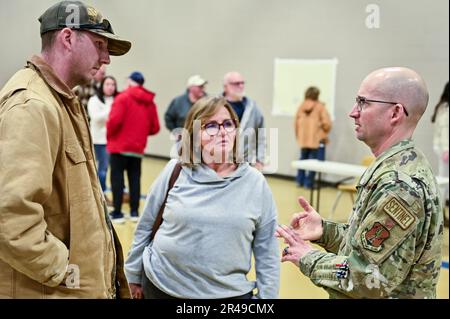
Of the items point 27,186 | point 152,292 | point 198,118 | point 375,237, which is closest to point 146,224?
point 152,292

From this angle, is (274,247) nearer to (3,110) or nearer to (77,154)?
(77,154)

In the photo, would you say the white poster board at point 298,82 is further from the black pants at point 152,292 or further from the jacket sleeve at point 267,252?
the black pants at point 152,292

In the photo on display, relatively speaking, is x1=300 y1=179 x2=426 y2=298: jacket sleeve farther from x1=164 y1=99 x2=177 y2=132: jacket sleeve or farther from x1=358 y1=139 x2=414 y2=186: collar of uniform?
x1=164 y1=99 x2=177 y2=132: jacket sleeve

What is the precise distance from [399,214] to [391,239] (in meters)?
0.06

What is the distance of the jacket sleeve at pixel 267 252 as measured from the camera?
5.91ft

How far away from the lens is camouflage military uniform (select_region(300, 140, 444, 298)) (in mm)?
1175

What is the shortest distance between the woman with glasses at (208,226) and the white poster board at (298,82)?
211 inches

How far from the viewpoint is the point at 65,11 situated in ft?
4.22

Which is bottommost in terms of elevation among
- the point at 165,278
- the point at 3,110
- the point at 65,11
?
the point at 165,278

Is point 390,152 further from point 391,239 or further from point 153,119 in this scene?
point 153,119

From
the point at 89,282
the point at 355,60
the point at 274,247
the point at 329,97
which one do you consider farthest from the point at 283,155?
the point at 89,282

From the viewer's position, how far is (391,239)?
1171mm

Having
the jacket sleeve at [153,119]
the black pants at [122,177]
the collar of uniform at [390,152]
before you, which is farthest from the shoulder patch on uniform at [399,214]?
the jacket sleeve at [153,119]
